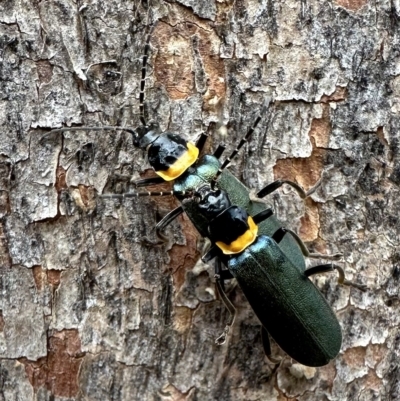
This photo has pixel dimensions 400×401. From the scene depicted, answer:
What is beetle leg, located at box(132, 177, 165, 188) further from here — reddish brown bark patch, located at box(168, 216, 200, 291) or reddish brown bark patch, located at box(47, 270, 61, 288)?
reddish brown bark patch, located at box(47, 270, 61, 288)

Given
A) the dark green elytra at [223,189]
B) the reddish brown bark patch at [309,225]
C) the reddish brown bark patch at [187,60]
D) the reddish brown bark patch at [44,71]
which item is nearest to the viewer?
the reddish brown bark patch at [44,71]

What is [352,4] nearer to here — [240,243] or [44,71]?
[240,243]

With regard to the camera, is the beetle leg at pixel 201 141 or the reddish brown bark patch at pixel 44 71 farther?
the beetle leg at pixel 201 141

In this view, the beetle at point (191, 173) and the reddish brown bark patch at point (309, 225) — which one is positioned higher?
the beetle at point (191, 173)

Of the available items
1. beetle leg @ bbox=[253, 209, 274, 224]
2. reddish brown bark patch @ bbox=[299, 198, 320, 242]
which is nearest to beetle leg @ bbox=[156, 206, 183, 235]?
beetle leg @ bbox=[253, 209, 274, 224]

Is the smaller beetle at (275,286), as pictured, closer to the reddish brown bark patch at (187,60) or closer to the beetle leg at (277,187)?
the beetle leg at (277,187)

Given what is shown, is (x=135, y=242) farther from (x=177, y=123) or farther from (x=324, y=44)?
(x=324, y=44)

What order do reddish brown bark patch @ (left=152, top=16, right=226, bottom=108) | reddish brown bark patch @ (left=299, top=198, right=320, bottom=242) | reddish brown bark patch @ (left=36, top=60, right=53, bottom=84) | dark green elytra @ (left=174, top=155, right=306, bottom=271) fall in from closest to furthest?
reddish brown bark patch @ (left=36, top=60, right=53, bottom=84)
reddish brown bark patch @ (left=152, top=16, right=226, bottom=108)
dark green elytra @ (left=174, top=155, right=306, bottom=271)
reddish brown bark patch @ (left=299, top=198, right=320, bottom=242)

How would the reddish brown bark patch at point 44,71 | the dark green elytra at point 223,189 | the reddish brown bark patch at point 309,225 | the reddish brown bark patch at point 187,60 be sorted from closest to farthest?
the reddish brown bark patch at point 44,71 < the reddish brown bark patch at point 187,60 < the dark green elytra at point 223,189 < the reddish brown bark patch at point 309,225

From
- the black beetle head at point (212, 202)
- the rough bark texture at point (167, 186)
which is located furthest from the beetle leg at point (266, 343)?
the black beetle head at point (212, 202)
